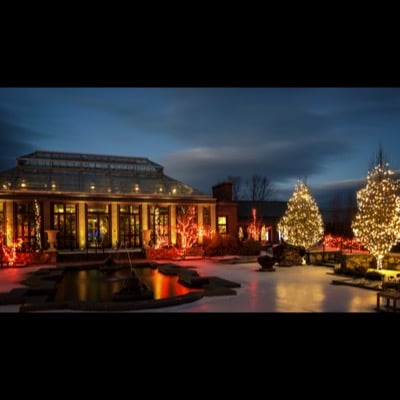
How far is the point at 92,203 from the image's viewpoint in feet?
68.2

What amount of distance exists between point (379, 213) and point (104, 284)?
359 inches

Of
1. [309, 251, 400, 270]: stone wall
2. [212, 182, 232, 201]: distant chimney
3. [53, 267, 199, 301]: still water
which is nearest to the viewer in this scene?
[53, 267, 199, 301]: still water

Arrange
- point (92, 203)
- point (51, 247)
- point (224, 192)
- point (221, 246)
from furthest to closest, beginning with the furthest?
point (224, 192) → point (92, 203) → point (221, 246) → point (51, 247)

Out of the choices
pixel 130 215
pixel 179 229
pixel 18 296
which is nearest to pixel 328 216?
pixel 179 229

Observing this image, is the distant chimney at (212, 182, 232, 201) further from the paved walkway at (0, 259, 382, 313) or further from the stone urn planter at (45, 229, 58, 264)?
the stone urn planter at (45, 229, 58, 264)

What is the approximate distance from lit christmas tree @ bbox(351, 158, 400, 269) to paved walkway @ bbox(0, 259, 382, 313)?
70.9 inches

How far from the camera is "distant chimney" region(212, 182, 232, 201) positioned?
80.1ft

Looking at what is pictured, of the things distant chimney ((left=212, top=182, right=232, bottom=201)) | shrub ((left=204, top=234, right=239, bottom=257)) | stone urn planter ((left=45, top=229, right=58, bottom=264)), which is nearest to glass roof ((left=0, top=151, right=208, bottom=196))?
distant chimney ((left=212, top=182, right=232, bottom=201))

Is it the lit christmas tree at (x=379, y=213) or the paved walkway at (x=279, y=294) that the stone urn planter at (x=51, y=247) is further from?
the lit christmas tree at (x=379, y=213)

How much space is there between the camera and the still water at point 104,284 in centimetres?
973

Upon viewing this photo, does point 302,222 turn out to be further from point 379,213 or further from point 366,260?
point 379,213

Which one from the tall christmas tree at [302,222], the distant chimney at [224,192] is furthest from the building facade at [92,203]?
the tall christmas tree at [302,222]

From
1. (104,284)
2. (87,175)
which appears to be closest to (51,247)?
(87,175)
